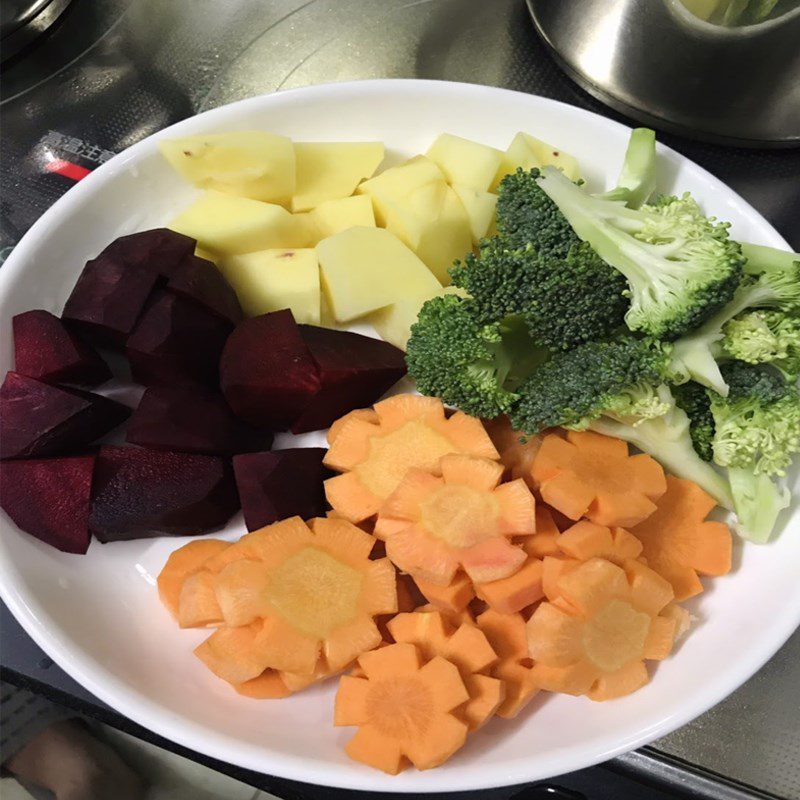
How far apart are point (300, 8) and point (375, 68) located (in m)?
0.30

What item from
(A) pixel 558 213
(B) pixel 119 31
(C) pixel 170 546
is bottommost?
(C) pixel 170 546

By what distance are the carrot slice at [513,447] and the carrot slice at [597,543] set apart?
122 millimetres

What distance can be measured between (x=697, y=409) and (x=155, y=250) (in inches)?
39.1

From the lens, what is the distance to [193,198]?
1552 mm

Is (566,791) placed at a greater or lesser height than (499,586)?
lesser

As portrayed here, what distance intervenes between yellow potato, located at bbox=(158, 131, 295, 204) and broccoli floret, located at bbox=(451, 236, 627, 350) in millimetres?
458

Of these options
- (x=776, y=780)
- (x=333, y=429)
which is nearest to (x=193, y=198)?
(x=333, y=429)

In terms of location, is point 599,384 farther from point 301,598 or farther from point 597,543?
point 301,598

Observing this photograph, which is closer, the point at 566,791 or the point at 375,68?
the point at 566,791

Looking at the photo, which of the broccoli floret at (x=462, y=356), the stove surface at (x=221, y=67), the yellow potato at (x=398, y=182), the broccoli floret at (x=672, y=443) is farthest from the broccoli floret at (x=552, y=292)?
the stove surface at (x=221, y=67)

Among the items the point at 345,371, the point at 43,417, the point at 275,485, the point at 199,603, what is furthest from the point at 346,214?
the point at 199,603

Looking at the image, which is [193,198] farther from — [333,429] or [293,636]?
[293,636]

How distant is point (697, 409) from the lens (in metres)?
1.31

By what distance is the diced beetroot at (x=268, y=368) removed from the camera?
133 cm
